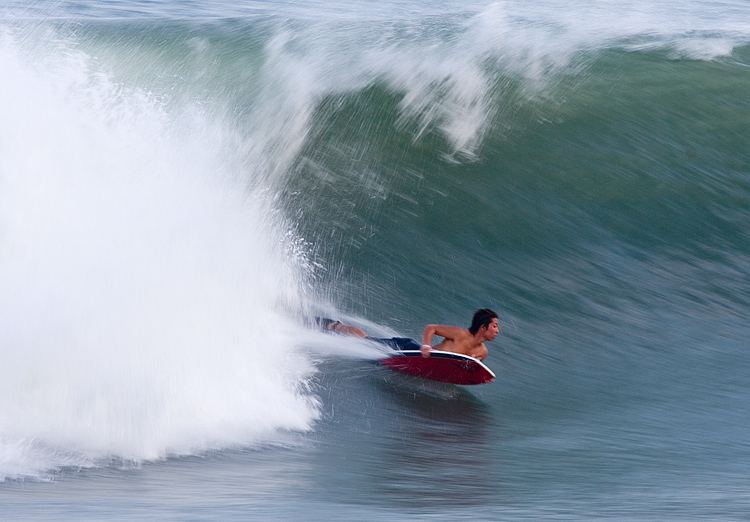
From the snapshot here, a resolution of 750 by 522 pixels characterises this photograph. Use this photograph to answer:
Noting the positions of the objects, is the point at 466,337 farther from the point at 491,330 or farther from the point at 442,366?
the point at 442,366

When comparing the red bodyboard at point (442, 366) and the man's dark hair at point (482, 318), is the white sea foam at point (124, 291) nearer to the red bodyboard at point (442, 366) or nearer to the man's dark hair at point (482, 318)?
the red bodyboard at point (442, 366)

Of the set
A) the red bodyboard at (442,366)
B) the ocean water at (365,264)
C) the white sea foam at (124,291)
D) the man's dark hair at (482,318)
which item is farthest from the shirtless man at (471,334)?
the white sea foam at (124,291)

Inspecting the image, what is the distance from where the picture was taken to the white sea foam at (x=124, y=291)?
6.19m

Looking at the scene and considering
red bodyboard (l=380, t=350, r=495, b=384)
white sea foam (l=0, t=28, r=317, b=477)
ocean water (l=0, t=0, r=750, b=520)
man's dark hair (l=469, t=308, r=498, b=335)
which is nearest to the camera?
ocean water (l=0, t=0, r=750, b=520)

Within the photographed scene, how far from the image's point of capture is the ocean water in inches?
236

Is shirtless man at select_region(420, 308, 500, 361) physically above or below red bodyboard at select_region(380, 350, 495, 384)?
above

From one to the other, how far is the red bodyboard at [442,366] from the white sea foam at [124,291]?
0.63 m

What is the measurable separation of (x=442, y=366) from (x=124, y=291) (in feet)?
7.04

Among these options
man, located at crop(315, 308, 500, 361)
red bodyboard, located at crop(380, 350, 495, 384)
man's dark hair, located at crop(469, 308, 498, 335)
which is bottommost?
red bodyboard, located at crop(380, 350, 495, 384)

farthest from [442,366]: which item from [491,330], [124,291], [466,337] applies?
[124,291]

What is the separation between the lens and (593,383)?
8.26 m

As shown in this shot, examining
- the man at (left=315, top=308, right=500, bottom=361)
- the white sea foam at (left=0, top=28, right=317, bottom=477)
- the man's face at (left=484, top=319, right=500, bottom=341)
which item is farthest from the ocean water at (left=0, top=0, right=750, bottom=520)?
the man's face at (left=484, top=319, right=500, bottom=341)

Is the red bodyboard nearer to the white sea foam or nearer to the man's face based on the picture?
the man's face

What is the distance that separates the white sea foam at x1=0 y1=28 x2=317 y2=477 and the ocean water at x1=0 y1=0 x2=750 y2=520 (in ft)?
0.06
